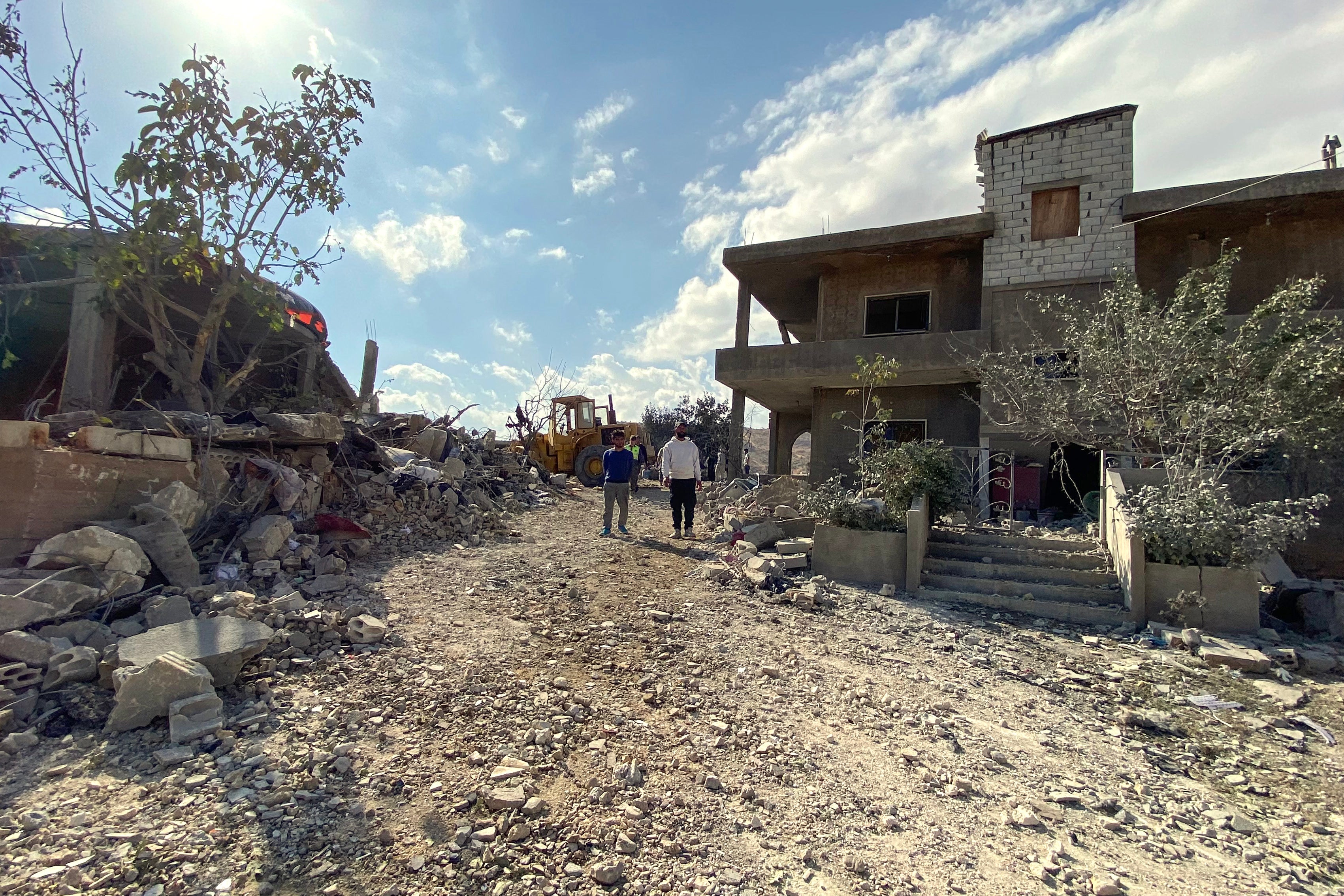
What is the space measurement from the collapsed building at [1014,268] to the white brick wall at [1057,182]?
0.02 metres

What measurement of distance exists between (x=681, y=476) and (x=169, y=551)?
559 centimetres

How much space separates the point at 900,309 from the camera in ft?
41.1

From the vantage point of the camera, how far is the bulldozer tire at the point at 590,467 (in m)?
15.6

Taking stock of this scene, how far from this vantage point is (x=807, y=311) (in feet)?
51.3

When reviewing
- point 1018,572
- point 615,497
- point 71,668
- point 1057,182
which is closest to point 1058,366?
point 1018,572

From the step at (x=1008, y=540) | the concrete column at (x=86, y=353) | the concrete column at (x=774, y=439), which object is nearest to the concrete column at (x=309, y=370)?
the concrete column at (x=86, y=353)

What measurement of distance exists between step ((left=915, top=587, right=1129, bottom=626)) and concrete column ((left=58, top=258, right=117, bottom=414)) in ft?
28.8

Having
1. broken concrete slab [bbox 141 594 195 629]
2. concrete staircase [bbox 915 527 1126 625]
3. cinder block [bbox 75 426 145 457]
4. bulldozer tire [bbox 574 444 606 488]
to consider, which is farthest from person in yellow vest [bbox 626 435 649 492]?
broken concrete slab [bbox 141 594 195 629]

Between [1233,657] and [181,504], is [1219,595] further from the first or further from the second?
[181,504]

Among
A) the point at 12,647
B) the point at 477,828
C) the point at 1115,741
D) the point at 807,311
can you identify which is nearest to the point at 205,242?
the point at 12,647

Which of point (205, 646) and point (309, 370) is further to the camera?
point (309, 370)

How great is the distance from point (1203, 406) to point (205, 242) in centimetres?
919

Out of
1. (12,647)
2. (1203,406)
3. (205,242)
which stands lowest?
(12,647)

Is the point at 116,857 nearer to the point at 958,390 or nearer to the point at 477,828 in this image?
the point at 477,828
